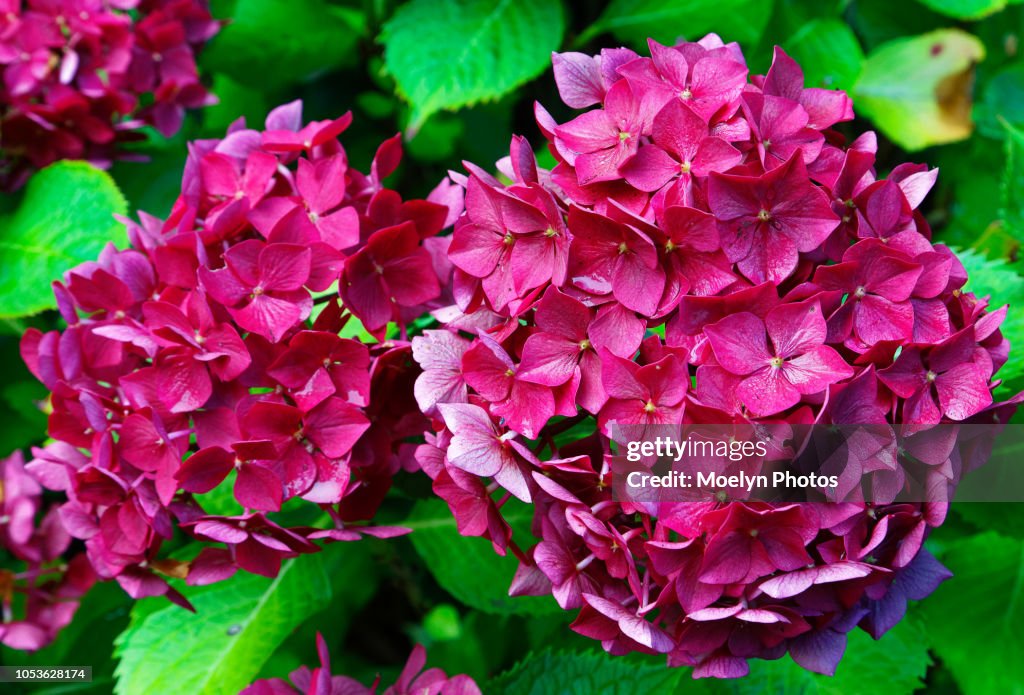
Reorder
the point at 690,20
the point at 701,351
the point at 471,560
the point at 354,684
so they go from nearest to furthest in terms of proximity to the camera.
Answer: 1. the point at 701,351
2. the point at 354,684
3. the point at 471,560
4. the point at 690,20

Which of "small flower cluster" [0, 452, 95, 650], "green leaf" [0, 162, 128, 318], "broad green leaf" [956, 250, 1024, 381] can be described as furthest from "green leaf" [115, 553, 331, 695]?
"broad green leaf" [956, 250, 1024, 381]

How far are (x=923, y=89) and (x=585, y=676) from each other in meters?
0.94

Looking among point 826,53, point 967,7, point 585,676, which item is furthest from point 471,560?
point 967,7

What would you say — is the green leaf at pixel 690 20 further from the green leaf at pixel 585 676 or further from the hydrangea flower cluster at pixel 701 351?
the green leaf at pixel 585 676

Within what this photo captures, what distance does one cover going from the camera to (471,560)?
92 centimetres

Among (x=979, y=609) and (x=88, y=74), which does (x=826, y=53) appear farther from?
(x=88, y=74)

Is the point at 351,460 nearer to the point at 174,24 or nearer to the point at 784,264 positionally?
the point at 784,264

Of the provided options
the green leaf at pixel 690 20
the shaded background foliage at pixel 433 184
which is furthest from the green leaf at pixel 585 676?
the green leaf at pixel 690 20

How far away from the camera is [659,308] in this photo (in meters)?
0.62

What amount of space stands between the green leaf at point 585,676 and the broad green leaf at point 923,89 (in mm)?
804

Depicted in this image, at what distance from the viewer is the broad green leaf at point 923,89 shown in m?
1.24

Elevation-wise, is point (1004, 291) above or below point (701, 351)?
below

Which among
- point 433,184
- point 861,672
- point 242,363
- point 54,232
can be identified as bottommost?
point 861,672

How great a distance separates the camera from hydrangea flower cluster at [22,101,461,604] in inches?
27.4
